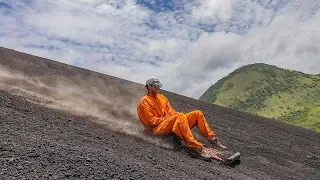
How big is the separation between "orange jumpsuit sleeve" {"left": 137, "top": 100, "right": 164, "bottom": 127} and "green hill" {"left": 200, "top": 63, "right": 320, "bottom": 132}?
150 ft

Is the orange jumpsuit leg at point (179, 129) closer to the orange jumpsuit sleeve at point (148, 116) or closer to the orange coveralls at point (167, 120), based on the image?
the orange coveralls at point (167, 120)

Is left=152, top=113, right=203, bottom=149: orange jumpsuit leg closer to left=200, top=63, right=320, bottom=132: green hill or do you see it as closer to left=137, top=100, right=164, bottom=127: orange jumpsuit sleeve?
left=137, top=100, right=164, bottom=127: orange jumpsuit sleeve

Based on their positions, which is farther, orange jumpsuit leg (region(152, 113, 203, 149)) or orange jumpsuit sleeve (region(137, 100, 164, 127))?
orange jumpsuit sleeve (region(137, 100, 164, 127))

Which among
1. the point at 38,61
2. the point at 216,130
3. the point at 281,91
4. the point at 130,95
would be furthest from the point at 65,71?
the point at 281,91

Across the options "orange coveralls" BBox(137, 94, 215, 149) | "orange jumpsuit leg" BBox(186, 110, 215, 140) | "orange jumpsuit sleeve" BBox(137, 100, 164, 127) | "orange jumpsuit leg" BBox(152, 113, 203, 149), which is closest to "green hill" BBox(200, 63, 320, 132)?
"orange jumpsuit leg" BBox(186, 110, 215, 140)

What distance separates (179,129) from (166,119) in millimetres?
483

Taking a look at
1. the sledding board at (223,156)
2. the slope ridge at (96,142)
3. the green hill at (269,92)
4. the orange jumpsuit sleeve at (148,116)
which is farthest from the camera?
the green hill at (269,92)

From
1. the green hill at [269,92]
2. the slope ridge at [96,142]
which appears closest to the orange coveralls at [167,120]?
the slope ridge at [96,142]

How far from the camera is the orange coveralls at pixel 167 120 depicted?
7.39 meters

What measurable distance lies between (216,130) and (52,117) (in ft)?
17.7

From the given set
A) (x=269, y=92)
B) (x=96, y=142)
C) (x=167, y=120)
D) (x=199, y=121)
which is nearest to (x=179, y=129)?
(x=167, y=120)

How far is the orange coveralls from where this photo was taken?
739cm

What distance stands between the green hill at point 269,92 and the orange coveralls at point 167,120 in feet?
149

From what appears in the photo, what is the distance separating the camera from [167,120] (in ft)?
25.4
